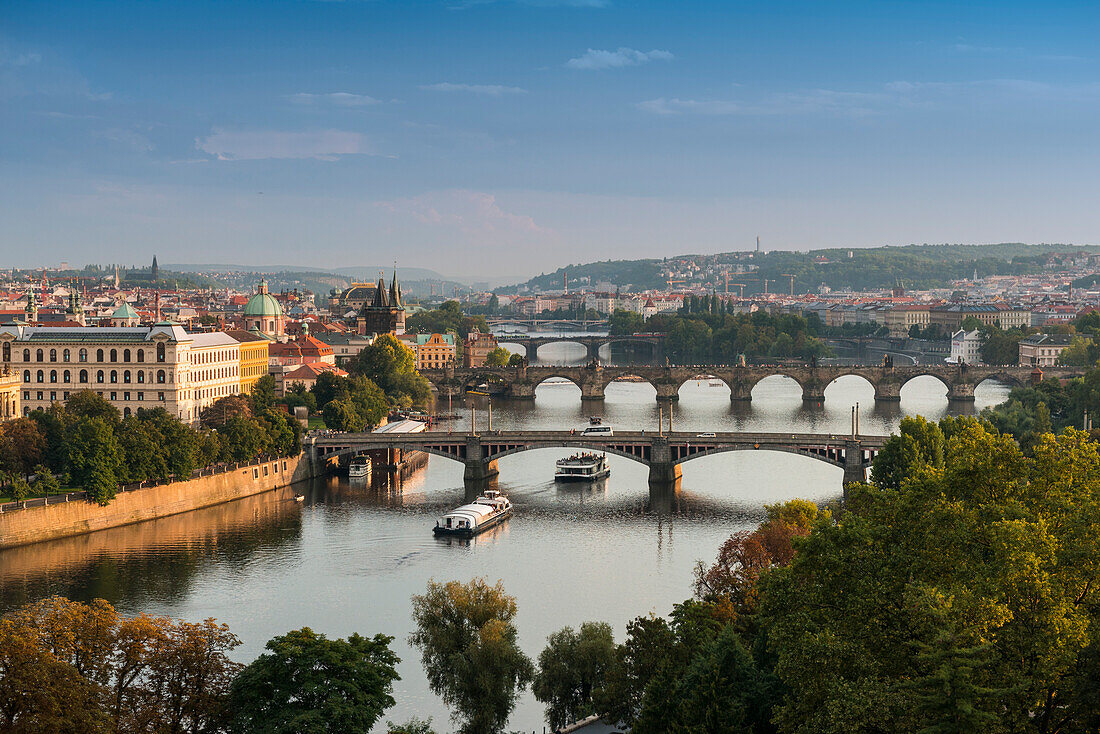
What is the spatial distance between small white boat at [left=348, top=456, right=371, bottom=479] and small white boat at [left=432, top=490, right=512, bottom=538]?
862cm

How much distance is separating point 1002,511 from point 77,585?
22678 mm

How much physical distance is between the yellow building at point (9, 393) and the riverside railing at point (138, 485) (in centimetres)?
880

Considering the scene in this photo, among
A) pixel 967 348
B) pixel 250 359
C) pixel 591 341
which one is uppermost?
pixel 250 359

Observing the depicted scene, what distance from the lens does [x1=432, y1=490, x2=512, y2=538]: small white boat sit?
39094 mm

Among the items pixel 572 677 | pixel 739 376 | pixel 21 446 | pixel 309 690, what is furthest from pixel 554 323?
pixel 309 690

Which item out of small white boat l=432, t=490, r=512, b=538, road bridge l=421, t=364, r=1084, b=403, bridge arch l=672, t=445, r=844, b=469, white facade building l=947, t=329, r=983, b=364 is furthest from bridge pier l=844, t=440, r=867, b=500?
white facade building l=947, t=329, r=983, b=364

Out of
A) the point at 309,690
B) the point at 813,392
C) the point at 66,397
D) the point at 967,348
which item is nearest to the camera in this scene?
the point at 309,690

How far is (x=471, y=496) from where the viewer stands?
45.5 meters

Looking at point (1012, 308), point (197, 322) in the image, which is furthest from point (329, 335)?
point (1012, 308)

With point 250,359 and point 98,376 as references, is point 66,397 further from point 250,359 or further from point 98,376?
point 250,359

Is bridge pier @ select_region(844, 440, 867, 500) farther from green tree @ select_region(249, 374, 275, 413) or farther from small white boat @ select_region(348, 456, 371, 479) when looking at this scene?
green tree @ select_region(249, 374, 275, 413)

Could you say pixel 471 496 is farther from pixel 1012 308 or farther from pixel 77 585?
pixel 1012 308

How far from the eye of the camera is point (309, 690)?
18.5 m

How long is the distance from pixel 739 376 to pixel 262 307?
94.8ft
